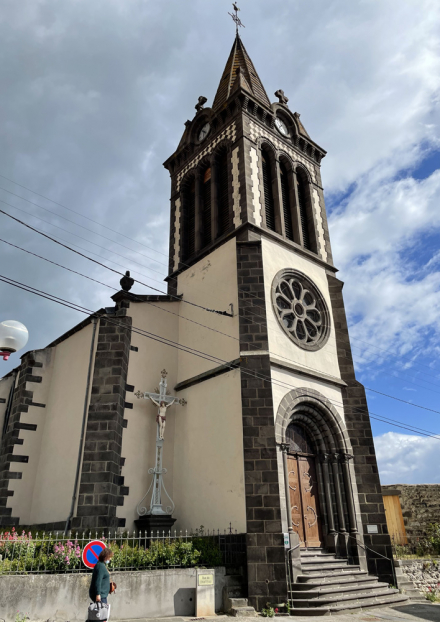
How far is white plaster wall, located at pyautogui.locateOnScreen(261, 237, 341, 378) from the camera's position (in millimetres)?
13352

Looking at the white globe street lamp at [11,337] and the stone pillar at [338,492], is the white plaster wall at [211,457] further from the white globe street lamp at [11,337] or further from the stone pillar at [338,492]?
the white globe street lamp at [11,337]

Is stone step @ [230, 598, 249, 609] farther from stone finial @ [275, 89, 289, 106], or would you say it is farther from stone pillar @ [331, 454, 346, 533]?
stone finial @ [275, 89, 289, 106]

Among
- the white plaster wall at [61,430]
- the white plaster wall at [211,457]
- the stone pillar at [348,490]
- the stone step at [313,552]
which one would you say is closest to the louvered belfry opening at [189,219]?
the white plaster wall at [61,430]

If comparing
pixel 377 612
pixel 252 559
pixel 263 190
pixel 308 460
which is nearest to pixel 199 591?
pixel 252 559

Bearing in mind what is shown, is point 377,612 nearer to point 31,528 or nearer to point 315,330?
point 315,330

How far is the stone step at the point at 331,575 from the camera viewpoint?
34.0ft

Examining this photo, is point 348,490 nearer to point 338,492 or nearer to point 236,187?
point 338,492

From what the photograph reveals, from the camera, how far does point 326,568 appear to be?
1127 centimetres

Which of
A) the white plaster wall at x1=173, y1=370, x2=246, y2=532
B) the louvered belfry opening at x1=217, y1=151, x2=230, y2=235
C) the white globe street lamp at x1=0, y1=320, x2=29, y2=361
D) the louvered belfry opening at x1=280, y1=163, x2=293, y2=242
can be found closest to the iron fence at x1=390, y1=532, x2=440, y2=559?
the white plaster wall at x1=173, y1=370, x2=246, y2=532

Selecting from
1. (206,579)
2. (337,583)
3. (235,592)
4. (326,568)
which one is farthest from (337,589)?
(206,579)

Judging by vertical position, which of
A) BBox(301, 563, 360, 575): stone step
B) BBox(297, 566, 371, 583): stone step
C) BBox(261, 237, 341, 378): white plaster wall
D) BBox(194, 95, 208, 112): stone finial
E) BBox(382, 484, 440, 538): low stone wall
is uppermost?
BBox(194, 95, 208, 112): stone finial

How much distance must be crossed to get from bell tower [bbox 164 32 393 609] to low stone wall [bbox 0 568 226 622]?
1578mm

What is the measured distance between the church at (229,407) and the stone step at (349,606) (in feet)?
1.59

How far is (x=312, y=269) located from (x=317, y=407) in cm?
513
